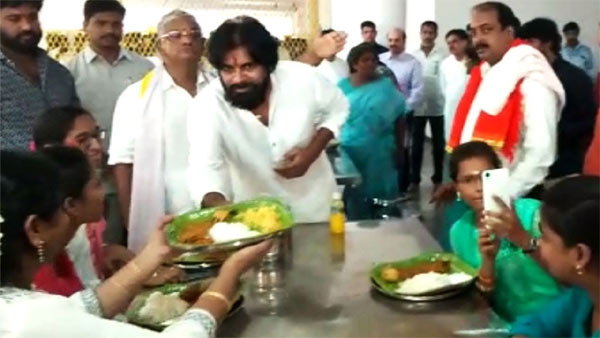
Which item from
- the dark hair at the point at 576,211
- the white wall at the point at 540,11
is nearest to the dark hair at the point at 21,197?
the dark hair at the point at 576,211

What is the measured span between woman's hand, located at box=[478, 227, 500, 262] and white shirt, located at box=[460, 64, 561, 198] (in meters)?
0.72

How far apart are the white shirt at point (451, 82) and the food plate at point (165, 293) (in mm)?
2790

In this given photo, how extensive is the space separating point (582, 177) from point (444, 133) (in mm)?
3509

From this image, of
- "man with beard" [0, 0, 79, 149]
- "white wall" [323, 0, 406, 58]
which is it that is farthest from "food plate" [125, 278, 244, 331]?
"white wall" [323, 0, 406, 58]

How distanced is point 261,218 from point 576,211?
639mm

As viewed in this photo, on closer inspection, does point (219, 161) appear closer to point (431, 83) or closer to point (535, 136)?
point (535, 136)

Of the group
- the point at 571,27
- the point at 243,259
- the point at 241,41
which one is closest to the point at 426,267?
the point at 243,259

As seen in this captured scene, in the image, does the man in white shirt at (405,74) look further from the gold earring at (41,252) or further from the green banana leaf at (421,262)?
the gold earring at (41,252)

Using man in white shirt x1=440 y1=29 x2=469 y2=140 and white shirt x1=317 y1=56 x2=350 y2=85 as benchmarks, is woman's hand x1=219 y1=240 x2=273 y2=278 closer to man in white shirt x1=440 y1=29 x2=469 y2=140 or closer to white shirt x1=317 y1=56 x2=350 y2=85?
white shirt x1=317 y1=56 x2=350 y2=85

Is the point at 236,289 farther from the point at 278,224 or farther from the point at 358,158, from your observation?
the point at 358,158

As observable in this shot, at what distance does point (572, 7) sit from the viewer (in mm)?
4531

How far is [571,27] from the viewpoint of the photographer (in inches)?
179

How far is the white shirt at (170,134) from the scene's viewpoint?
2059 millimetres

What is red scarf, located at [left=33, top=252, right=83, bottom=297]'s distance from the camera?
1.28 m
